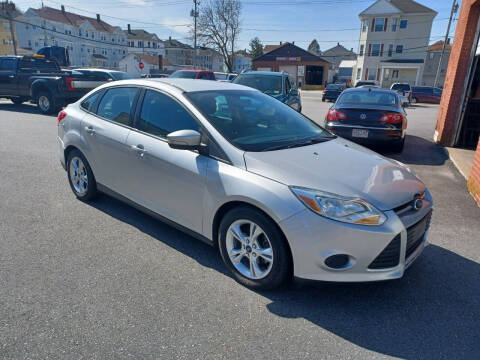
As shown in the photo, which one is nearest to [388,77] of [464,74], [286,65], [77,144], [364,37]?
[364,37]

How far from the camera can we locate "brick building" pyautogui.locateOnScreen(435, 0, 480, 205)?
8.20 m

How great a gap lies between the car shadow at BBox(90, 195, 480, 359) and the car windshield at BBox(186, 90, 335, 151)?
1.24 m

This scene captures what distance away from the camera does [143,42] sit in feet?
281

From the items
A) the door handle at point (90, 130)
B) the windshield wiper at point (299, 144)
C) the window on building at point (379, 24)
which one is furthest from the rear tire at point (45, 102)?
the window on building at point (379, 24)

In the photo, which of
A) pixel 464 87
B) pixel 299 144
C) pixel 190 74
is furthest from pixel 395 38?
pixel 299 144

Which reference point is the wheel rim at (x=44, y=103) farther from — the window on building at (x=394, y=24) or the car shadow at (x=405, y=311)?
the window on building at (x=394, y=24)

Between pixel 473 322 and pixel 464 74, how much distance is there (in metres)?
7.88

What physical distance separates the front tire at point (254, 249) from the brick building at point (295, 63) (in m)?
53.1

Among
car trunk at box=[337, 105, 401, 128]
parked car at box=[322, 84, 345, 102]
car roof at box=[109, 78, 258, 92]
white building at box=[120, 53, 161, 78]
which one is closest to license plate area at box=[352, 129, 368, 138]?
car trunk at box=[337, 105, 401, 128]

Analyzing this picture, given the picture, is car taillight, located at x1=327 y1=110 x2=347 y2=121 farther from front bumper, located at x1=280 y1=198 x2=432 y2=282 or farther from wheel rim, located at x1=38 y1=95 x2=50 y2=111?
wheel rim, located at x1=38 y1=95 x2=50 y2=111

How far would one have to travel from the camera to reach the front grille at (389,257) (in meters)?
2.53

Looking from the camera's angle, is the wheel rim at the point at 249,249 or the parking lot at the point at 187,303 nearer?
the parking lot at the point at 187,303

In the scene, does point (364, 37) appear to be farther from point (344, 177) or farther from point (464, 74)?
point (344, 177)

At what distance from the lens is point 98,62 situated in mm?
70812
